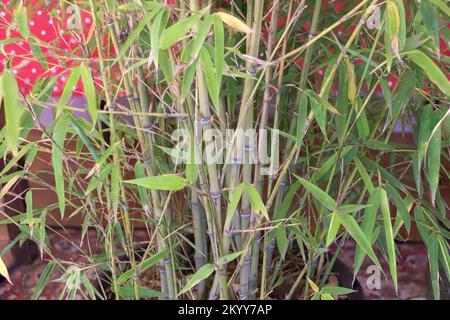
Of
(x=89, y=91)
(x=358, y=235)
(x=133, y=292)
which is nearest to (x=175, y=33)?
(x=89, y=91)

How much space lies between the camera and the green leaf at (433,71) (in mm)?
672

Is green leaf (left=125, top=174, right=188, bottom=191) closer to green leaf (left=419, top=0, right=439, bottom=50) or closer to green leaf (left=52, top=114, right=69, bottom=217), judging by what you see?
green leaf (left=52, top=114, right=69, bottom=217)

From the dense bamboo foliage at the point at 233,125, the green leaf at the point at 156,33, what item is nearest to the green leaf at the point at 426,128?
the dense bamboo foliage at the point at 233,125

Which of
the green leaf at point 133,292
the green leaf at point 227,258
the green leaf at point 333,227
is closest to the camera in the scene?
the green leaf at point 333,227

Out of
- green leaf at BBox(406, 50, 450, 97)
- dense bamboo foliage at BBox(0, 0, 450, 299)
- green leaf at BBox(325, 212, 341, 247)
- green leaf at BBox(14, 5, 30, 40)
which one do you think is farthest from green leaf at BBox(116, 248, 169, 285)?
green leaf at BBox(406, 50, 450, 97)

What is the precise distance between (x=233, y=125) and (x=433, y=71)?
1.49ft

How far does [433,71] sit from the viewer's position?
2.24 feet

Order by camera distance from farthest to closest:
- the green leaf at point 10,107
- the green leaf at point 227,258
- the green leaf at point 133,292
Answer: the green leaf at point 133,292, the green leaf at point 227,258, the green leaf at point 10,107

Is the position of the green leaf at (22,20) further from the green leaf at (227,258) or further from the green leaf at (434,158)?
the green leaf at (434,158)
